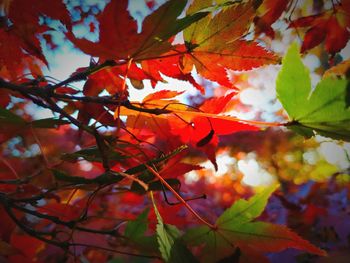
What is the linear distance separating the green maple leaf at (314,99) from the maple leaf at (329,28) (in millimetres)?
487

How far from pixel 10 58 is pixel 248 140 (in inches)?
170

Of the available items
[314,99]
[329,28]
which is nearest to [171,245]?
[314,99]

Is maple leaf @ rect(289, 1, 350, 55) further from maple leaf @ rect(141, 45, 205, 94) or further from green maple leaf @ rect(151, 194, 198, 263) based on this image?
green maple leaf @ rect(151, 194, 198, 263)

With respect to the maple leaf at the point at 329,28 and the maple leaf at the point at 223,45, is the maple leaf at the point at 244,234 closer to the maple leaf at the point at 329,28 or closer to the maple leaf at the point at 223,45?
the maple leaf at the point at 223,45

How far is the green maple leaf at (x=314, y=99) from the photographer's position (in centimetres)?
39

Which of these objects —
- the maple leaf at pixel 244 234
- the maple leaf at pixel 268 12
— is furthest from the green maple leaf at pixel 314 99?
the maple leaf at pixel 268 12

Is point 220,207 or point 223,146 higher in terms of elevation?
point 223,146

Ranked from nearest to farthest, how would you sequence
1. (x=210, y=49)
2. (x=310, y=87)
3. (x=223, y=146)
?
(x=310, y=87) < (x=210, y=49) < (x=223, y=146)

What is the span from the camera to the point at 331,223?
4.72 ft

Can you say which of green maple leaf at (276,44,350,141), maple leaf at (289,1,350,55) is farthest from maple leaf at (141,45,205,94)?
maple leaf at (289,1,350,55)

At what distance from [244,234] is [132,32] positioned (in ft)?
1.51

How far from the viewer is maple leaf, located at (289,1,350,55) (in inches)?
32.1

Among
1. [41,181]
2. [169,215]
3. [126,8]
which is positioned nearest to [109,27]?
[126,8]

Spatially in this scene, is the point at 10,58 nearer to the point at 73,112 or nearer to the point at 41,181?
the point at 73,112
